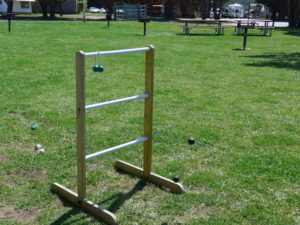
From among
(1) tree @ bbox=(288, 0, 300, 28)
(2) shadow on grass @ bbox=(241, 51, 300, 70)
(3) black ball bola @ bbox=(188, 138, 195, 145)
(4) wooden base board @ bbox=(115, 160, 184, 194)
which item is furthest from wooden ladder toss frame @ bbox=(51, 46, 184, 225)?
(1) tree @ bbox=(288, 0, 300, 28)

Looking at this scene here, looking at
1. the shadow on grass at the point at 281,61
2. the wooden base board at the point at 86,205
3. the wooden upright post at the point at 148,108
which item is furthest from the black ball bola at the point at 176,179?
the shadow on grass at the point at 281,61

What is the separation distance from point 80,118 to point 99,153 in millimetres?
400

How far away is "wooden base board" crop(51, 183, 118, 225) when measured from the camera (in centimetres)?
351

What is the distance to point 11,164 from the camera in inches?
185

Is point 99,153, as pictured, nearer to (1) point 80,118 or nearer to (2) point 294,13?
(1) point 80,118

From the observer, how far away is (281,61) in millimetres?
13805

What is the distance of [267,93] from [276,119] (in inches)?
79.9

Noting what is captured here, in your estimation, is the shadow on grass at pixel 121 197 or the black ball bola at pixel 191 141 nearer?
the shadow on grass at pixel 121 197

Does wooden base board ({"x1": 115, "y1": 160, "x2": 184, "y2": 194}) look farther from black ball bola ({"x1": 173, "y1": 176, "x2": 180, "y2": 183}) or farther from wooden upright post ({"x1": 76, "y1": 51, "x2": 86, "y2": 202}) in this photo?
wooden upright post ({"x1": 76, "y1": 51, "x2": 86, "y2": 202})

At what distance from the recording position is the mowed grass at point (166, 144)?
151 inches

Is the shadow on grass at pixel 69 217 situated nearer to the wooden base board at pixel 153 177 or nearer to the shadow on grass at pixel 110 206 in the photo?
the shadow on grass at pixel 110 206

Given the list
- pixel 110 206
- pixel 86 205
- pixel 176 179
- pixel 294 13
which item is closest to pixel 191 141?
pixel 176 179

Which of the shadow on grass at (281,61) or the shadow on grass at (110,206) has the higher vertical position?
the shadow on grass at (281,61)

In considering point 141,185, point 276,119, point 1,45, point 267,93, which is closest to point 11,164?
point 141,185
